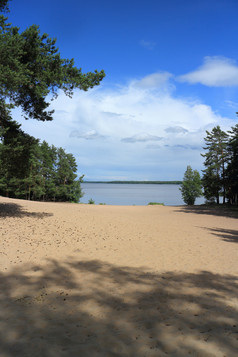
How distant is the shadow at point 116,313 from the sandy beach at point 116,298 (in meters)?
0.02

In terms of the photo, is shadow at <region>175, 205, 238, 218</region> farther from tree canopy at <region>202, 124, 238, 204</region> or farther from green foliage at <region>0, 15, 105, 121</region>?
green foliage at <region>0, 15, 105, 121</region>

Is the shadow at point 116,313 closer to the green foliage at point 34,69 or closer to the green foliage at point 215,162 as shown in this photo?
the green foliage at point 34,69

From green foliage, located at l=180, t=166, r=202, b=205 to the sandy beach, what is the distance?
42887mm

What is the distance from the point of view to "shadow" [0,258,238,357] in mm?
3388

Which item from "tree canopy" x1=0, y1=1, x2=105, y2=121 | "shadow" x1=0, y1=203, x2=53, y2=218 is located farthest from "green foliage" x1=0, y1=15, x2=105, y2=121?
"shadow" x1=0, y1=203, x2=53, y2=218

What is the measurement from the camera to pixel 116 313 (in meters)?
4.48

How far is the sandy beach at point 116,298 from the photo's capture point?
3465 mm

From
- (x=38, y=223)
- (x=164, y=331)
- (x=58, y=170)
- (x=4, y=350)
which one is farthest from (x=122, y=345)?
(x=58, y=170)

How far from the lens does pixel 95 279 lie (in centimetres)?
630

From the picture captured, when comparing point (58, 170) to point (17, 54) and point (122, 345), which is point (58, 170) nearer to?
point (17, 54)

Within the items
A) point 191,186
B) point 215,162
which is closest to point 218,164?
point 215,162

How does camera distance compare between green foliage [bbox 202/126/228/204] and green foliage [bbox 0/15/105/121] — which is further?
green foliage [bbox 202/126/228/204]

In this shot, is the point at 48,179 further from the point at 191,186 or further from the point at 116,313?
the point at 116,313

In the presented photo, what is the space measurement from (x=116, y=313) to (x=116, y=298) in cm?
70
